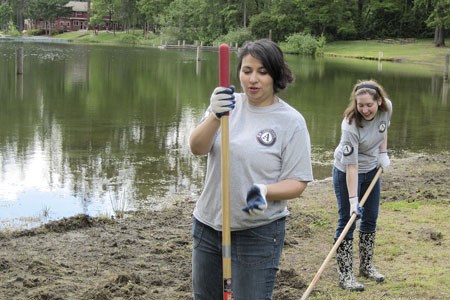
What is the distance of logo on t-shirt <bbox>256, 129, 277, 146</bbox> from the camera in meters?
3.04

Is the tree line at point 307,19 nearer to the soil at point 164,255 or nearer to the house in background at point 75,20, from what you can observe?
the house in background at point 75,20

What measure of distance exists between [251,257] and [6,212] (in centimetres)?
639

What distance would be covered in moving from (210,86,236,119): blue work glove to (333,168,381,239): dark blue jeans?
253 centimetres

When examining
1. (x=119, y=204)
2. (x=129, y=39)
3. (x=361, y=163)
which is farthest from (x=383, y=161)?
(x=129, y=39)

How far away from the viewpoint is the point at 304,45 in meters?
61.2

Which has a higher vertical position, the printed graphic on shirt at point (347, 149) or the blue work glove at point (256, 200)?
the blue work glove at point (256, 200)

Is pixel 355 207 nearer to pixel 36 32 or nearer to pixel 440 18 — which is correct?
pixel 440 18

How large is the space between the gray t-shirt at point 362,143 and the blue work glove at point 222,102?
7.74 ft

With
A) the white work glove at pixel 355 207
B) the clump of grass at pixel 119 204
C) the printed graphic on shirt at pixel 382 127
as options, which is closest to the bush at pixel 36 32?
the clump of grass at pixel 119 204

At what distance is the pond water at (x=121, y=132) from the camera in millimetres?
9664

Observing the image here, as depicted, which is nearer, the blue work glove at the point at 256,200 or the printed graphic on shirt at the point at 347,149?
the blue work glove at the point at 256,200

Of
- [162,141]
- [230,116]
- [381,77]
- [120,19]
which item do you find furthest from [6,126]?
[120,19]

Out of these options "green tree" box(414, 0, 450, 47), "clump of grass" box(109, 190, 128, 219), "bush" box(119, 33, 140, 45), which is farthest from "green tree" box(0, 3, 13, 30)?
"clump of grass" box(109, 190, 128, 219)

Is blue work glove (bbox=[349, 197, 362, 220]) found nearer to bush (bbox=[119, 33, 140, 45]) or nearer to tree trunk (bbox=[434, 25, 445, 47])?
tree trunk (bbox=[434, 25, 445, 47])
